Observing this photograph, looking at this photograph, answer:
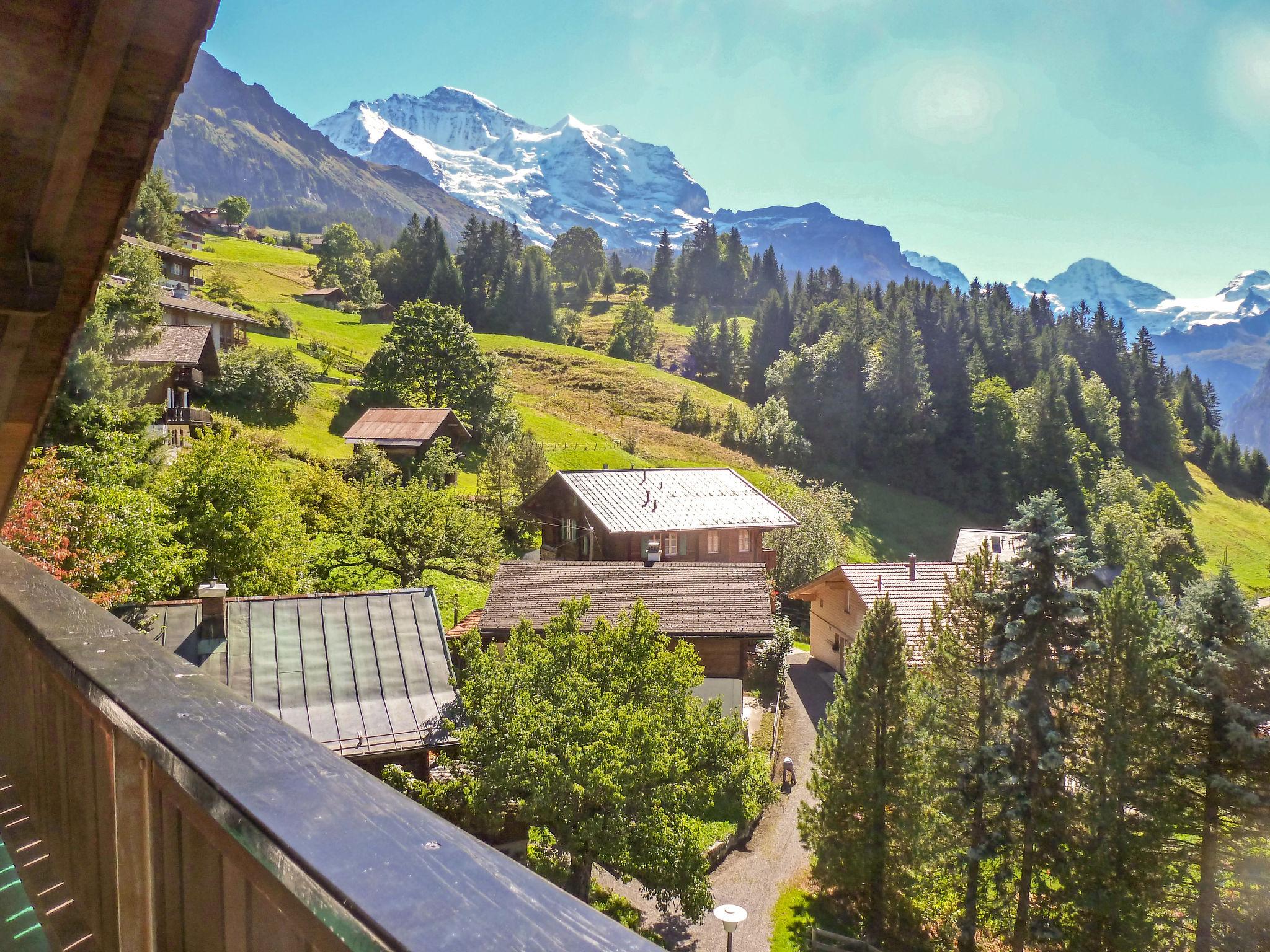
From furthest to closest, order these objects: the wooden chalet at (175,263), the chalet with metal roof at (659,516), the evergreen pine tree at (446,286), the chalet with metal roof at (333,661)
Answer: the evergreen pine tree at (446,286) → the wooden chalet at (175,263) → the chalet with metal roof at (659,516) → the chalet with metal roof at (333,661)

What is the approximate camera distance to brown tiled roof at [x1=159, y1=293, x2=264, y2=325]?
4698 cm

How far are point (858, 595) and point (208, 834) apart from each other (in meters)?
32.9

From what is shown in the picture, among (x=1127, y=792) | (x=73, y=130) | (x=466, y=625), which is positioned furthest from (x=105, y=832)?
(x=466, y=625)

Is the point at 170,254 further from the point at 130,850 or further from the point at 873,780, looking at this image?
the point at 130,850

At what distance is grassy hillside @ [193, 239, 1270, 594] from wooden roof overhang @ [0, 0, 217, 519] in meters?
44.5

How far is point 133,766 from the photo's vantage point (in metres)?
1.86

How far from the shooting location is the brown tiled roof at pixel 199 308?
47.0m

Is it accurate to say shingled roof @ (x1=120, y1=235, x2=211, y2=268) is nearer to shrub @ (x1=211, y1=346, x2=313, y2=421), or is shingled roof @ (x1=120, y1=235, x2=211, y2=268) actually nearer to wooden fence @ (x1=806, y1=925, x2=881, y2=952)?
shrub @ (x1=211, y1=346, x2=313, y2=421)

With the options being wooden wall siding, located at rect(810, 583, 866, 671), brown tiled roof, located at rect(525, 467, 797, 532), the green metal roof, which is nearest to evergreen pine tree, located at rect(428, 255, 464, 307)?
brown tiled roof, located at rect(525, 467, 797, 532)

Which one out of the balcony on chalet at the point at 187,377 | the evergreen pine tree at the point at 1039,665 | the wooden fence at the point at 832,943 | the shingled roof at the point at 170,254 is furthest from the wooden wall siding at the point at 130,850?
the shingled roof at the point at 170,254

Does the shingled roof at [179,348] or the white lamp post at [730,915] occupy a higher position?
the shingled roof at [179,348]

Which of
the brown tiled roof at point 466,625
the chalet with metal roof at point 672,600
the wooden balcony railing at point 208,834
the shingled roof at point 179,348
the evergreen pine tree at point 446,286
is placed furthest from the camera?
the evergreen pine tree at point 446,286

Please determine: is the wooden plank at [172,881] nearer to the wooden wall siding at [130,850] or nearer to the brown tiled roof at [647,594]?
the wooden wall siding at [130,850]

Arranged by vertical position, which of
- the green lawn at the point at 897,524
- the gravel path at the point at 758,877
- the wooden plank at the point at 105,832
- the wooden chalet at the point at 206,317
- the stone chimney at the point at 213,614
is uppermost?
the wooden chalet at the point at 206,317
